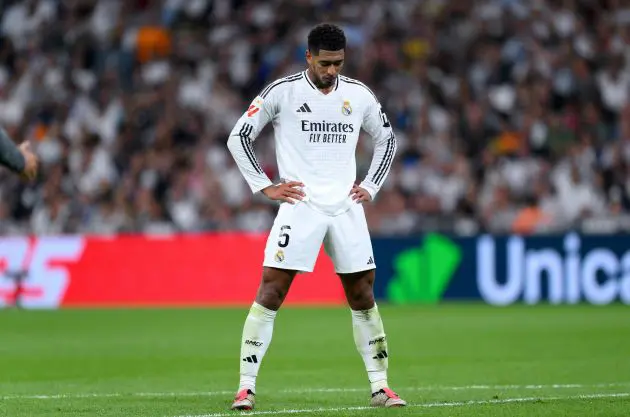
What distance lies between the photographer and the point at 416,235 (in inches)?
846

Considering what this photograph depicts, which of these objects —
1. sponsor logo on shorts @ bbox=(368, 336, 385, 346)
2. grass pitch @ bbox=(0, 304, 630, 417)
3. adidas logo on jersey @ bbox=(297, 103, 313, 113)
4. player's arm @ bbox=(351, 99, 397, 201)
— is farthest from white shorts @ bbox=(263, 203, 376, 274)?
grass pitch @ bbox=(0, 304, 630, 417)

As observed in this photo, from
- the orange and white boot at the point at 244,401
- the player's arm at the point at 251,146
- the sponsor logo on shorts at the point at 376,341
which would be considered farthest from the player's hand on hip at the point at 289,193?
the orange and white boot at the point at 244,401

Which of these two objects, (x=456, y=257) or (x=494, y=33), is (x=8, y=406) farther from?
(x=494, y=33)

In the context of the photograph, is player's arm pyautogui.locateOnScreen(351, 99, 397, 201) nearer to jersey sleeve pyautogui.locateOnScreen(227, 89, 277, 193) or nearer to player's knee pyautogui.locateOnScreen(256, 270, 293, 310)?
jersey sleeve pyautogui.locateOnScreen(227, 89, 277, 193)

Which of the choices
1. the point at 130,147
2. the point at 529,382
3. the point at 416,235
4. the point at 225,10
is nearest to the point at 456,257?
the point at 416,235

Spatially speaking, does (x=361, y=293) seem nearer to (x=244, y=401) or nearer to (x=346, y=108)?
(x=244, y=401)

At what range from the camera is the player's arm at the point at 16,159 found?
680 centimetres

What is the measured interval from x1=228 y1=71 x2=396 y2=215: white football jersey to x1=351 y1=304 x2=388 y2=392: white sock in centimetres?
78

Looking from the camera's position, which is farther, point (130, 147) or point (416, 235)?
point (130, 147)

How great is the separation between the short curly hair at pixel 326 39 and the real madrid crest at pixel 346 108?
1.40 feet

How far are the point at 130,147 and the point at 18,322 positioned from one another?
21.3ft

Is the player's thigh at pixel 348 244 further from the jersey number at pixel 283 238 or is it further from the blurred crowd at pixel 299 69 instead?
the blurred crowd at pixel 299 69

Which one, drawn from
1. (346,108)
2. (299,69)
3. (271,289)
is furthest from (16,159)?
(299,69)

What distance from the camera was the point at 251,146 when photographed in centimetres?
895
